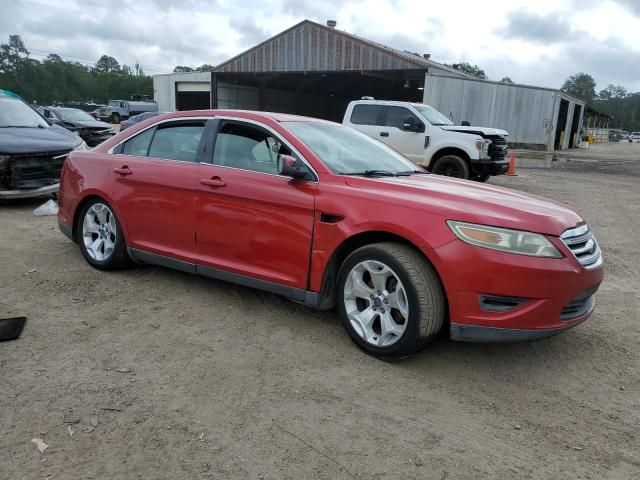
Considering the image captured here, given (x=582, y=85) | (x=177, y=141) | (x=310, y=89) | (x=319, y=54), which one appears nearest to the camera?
(x=177, y=141)

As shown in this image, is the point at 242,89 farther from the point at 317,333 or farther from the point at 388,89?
the point at 317,333

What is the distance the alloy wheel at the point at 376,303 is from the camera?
3418 mm

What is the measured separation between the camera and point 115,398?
300 cm

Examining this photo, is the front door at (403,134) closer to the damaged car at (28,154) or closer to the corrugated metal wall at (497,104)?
the damaged car at (28,154)

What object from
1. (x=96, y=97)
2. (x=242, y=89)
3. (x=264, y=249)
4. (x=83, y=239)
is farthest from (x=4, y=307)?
(x=96, y=97)

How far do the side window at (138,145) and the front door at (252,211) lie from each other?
2.88 ft

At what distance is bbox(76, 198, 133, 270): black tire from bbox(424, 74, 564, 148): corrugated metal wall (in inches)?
955

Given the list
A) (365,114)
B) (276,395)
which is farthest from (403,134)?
(276,395)

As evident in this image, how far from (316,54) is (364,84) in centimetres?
1149

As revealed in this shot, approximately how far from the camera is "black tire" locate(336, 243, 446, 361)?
3.26 metres

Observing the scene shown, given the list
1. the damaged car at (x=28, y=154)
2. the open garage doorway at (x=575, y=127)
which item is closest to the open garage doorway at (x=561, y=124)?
the open garage doorway at (x=575, y=127)

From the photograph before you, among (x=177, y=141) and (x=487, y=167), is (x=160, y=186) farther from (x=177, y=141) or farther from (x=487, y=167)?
(x=487, y=167)

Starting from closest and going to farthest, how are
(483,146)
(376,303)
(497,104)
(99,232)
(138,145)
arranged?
(376,303), (138,145), (99,232), (483,146), (497,104)

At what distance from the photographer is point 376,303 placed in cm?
352
